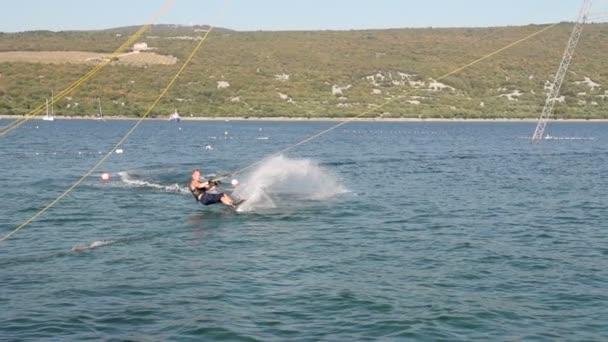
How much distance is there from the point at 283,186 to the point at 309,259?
1323 centimetres

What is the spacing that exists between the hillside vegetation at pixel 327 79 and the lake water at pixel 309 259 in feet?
276

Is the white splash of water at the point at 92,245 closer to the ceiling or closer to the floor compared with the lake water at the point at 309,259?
closer to the ceiling

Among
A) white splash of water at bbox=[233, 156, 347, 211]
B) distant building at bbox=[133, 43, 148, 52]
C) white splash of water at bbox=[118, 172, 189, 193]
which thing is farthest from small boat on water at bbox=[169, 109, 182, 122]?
white splash of water at bbox=[233, 156, 347, 211]

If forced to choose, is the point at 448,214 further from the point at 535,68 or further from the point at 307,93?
the point at 535,68

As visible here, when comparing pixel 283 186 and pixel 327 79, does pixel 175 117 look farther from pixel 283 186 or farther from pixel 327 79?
pixel 283 186

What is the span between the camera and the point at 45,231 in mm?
22438

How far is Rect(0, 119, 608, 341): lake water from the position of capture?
1357 centimetres

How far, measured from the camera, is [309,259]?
1845cm

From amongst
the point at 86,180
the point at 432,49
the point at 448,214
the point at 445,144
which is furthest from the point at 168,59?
the point at 448,214

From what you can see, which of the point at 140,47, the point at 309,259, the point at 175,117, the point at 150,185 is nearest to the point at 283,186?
the point at 150,185

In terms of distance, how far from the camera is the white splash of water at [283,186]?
28.0 m

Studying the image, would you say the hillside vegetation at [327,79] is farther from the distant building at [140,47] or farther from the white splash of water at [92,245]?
the white splash of water at [92,245]

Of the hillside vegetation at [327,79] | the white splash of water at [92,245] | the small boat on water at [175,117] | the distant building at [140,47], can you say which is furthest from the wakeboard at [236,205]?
the distant building at [140,47]

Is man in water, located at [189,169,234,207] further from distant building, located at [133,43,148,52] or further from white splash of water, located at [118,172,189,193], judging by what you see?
distant building, located at [133,43,148,52]
